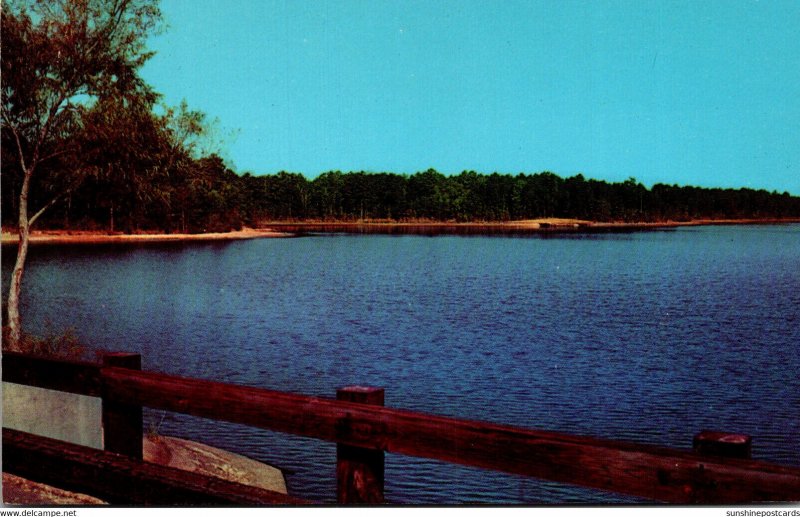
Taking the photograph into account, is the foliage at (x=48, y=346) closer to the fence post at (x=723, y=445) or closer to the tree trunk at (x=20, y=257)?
the tree trunk at (x=20, y=257)

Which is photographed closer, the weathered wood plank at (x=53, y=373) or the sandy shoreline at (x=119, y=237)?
the weathered wood plank at (x=53, y=373)

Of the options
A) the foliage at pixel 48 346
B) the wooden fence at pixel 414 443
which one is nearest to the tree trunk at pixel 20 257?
the foliage at pixel 48 346

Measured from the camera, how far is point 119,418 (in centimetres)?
509

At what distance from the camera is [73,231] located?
236 ft

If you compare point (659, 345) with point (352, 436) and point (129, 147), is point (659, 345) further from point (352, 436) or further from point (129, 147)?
point (352, 436)

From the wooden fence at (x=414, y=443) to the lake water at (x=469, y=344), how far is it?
6.31 m

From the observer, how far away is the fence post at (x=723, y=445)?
3285 millimetres

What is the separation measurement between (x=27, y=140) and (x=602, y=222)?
172 m

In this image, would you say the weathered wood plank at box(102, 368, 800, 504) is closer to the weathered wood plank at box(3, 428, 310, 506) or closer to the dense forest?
the weathered wood plank at box(3, 428, 310, 506)

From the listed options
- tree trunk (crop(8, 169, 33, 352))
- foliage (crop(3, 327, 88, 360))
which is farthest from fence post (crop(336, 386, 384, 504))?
tree trunk (crop(8, 169, 33, 352))

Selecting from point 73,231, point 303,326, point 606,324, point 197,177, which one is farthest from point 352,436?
point 73,231

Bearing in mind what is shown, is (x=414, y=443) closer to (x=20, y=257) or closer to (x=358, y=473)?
(x=358, y=473)

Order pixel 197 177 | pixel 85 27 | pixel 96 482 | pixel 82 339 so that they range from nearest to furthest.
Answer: pixel 96 482
pixel 85 27
pixel 197 177
pixel 82 339

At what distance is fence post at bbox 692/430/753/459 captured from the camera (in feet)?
10.8
